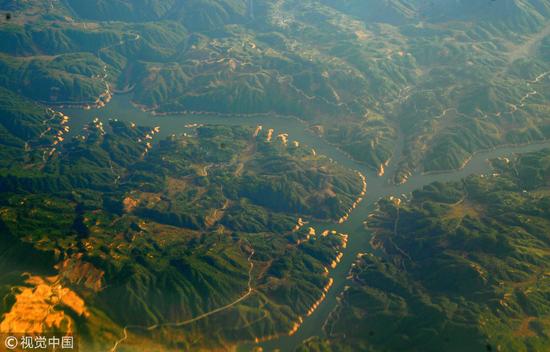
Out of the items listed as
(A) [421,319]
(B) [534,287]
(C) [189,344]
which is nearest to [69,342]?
(C) [189,344]

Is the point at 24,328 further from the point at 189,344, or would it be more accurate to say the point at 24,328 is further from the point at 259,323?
the point at 259,323

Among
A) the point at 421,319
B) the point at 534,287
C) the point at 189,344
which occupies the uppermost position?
the point at 534,287

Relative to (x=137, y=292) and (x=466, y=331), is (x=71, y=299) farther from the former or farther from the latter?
(x=466, y=331)

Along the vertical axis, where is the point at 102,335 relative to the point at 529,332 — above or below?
below

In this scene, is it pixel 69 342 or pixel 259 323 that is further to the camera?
pixel 259 323

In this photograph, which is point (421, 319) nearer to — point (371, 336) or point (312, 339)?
point (371, 336)

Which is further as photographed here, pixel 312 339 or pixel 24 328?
pixel 312 339

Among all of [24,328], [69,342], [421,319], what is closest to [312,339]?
[421,319]

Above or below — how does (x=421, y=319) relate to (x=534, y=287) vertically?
below
